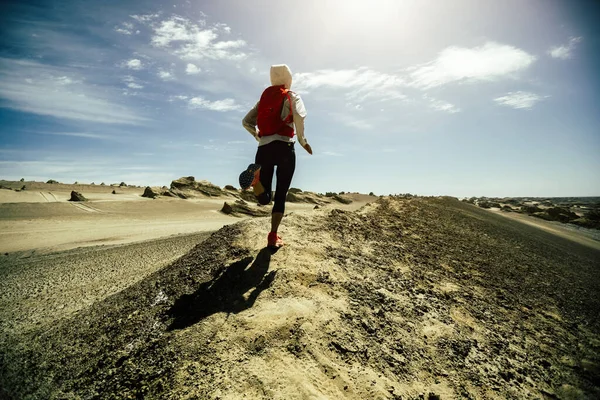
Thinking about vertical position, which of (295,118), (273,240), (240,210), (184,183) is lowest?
(240,210)

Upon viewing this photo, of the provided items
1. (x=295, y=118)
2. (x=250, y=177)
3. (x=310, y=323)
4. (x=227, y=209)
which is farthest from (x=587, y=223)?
(x=310, y=323)

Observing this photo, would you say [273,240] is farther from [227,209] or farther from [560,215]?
[560,215]

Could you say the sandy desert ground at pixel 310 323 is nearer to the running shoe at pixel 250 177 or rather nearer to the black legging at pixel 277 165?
the black legging at pixel 277 165

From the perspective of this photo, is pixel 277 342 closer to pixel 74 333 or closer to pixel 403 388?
pixel 403 388

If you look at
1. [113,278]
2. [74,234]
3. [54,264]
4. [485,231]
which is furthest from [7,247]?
[485,231]

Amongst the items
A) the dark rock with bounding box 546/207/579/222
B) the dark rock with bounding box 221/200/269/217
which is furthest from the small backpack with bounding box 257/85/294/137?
the dark rock with bounding box 546/207/579/222

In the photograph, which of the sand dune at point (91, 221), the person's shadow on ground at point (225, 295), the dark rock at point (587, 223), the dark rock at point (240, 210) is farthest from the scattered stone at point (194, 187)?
the dark rock at point (587, 223)

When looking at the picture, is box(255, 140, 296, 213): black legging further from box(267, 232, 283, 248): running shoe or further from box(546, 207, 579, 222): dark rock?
box(546, 207, 579, 222): dark rock

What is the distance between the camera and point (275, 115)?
305 centimetres

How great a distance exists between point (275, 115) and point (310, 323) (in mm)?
2160

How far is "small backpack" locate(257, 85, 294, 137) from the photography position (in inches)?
120

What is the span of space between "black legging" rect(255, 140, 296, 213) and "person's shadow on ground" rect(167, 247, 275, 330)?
760 millimetres

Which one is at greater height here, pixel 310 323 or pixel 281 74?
pixel 281 74

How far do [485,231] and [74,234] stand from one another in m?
9.28
